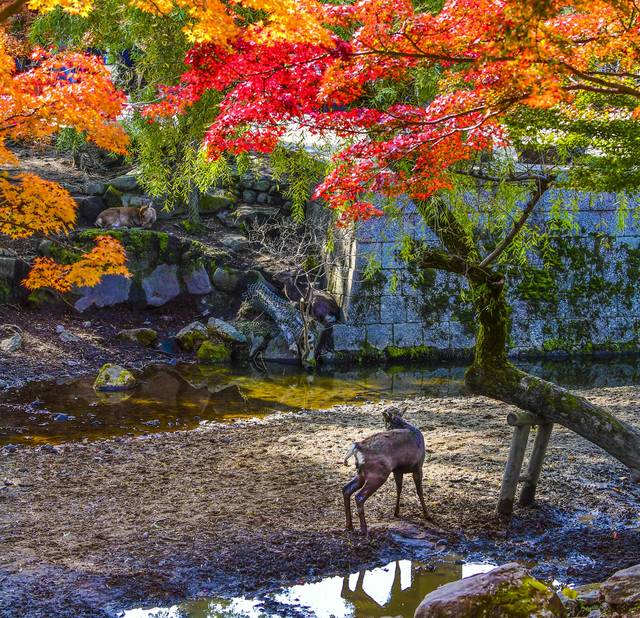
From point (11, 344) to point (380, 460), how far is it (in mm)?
9030

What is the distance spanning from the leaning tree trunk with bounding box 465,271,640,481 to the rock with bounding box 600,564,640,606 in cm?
139

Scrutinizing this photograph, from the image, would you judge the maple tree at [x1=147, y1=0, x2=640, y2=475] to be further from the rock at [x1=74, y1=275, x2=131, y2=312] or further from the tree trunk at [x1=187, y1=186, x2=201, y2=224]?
the tree trunk at [x1=187, y1=186, x2=201, y2=224]

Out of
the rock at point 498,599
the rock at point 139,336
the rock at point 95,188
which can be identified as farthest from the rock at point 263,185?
the rock at point 498,599

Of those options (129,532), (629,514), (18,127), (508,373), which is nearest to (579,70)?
(508,373)

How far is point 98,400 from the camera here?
10.5 m

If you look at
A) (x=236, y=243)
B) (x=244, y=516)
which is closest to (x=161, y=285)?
(x=236, y=243)

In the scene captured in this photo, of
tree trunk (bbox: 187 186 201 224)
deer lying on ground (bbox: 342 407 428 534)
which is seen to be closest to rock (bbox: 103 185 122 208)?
tree trunk (bbox: 187 186 201 224)

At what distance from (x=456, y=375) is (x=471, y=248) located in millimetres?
6305

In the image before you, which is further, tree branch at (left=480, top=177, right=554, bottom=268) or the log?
tree branch at (left=480, top=177, right=554, bottom=268)

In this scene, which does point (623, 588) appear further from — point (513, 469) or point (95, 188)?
point (95, 188)

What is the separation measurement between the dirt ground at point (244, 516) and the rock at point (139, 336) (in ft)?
17.9

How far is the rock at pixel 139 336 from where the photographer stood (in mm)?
13648

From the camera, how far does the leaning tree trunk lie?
206 inches

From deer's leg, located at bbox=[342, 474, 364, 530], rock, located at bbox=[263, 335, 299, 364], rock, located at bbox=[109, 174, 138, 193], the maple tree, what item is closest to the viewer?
the maple tree
